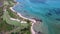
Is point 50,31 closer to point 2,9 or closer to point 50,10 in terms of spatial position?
point 50,10

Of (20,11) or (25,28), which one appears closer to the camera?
(25,28)

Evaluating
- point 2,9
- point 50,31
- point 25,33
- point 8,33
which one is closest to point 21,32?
point 25,33

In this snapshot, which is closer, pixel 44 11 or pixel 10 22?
pixel 10 22

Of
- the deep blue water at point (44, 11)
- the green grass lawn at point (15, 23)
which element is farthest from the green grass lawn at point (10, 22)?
the deep blue water at point (44, 11)

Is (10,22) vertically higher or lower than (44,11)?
lower

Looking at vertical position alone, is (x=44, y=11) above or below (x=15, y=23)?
above

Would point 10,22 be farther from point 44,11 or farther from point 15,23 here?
point 44,11

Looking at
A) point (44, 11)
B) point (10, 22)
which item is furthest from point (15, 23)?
point (44, 11)

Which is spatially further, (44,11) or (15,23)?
(44,11)

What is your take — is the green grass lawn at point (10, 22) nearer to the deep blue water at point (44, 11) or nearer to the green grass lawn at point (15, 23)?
the green grass lawn at point (15, 23)
